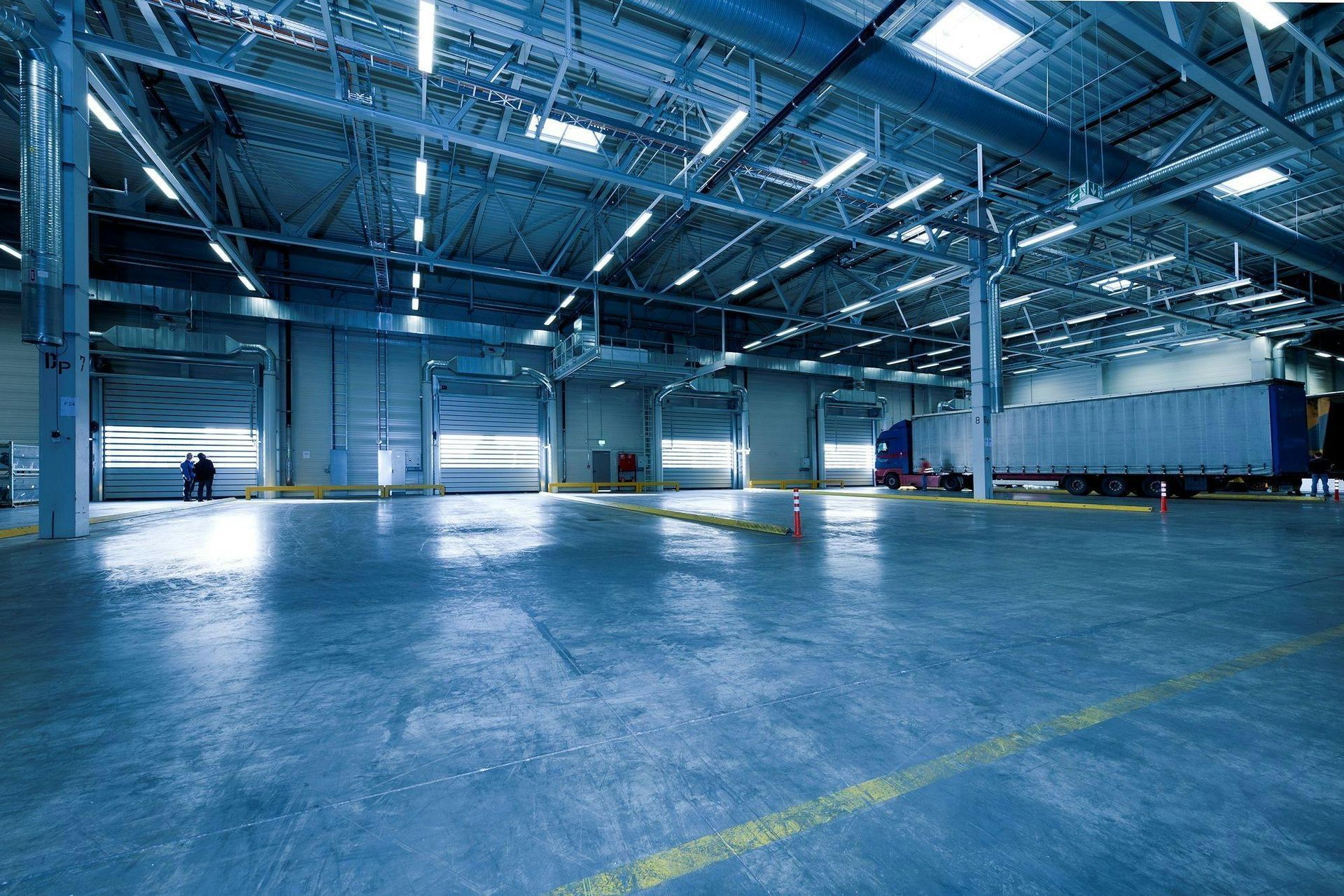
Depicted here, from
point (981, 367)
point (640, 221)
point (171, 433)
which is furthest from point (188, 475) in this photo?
point (981, 367)

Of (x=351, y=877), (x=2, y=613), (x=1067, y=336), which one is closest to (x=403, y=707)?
(x=351, y=877)

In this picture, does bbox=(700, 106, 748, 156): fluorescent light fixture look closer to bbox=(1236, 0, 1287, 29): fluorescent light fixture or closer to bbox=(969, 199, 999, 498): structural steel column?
bbox=(1236, 0, 1287, 29): fluorescent light fixture

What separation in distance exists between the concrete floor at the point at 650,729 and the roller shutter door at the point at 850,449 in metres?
27.8

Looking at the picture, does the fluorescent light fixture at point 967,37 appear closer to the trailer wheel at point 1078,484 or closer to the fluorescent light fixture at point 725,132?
the fluorescent light fixture at point 725,132

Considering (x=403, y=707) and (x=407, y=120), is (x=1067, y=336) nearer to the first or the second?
(x=407, y=120)

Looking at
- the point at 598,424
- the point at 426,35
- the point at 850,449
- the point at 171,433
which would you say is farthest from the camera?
the point at 850,449

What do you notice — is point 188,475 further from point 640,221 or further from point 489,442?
point 640,221

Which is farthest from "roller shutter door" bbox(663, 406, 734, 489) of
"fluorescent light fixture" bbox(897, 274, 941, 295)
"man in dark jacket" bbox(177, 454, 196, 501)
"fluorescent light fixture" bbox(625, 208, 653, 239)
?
"man in dark jacket" bbox(177, 454, 196, 501)

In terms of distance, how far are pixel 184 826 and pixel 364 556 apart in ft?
20.2

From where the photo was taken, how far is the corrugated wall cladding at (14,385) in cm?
1773

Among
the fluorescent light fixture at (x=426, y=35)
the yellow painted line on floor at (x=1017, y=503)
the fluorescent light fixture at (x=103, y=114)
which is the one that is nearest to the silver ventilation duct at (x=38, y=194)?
the fluorescent light fixture at (x=103, y=114)

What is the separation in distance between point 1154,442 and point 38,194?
2756 cm

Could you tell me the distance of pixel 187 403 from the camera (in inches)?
805

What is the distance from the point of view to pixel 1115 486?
19.3 metres
